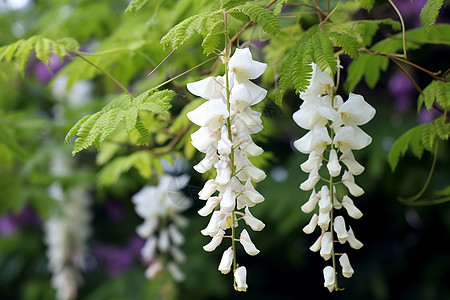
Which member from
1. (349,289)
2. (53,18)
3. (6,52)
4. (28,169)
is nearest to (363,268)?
(349,289)

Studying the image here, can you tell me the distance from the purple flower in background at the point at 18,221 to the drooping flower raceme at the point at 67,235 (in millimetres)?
668

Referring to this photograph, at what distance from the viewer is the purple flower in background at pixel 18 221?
14.3ft

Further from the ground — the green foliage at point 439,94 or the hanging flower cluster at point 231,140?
the hanging flower cluster at point 231,140

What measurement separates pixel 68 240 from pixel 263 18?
311 centimetres

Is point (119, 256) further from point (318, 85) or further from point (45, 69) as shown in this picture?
point (318, 85)

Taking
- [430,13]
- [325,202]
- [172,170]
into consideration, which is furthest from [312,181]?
[172,170]

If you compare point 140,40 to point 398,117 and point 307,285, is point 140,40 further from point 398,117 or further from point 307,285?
point 307,285

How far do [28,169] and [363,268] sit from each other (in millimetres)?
2192

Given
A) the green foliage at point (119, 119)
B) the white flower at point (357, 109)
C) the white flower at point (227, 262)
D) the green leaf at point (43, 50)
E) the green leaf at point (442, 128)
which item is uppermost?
the green foliage at point (119, 119)

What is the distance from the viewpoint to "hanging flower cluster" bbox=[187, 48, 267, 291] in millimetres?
926

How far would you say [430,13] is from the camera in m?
0.96

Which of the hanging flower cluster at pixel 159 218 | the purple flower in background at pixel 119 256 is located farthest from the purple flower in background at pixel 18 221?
the hanging flower cluster at pixel 159 218

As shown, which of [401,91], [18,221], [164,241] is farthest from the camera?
[18,221]

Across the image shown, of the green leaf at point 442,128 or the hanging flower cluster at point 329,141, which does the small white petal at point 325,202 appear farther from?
the green leaf at point 442,128
